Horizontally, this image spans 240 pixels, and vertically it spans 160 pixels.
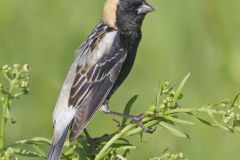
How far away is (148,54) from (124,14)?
829 millimetres

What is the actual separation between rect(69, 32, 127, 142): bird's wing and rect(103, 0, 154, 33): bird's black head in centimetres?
17

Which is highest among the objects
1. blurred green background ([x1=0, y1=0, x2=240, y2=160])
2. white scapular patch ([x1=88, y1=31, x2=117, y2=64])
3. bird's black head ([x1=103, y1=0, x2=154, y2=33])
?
bird's black head ([x1=103, y1=0, x2=154, y2=33])

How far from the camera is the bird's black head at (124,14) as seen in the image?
3900 millimetres

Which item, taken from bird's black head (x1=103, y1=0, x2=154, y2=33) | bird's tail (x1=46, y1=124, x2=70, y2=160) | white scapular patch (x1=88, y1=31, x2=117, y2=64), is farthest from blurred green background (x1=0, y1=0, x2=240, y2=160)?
bird's tail (x1=46, y1=124, x2=70, y2=160)

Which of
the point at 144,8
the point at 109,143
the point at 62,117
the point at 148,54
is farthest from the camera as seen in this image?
the point at 148,54

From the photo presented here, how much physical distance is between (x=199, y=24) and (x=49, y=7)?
922mm

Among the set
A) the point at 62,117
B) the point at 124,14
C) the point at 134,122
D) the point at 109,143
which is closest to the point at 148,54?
the point at 124,14

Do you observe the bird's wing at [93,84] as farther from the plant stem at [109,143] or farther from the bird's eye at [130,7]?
the plant stem at [109,143]

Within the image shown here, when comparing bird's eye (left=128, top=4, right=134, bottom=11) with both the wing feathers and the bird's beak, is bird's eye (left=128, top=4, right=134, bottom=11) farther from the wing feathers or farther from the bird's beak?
the wing feathers

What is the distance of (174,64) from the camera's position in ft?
14.6

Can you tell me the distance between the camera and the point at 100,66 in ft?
12.1

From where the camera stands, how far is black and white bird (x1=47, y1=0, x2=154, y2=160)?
3295 mm

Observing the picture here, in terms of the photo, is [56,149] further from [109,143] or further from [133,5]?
[133,5]

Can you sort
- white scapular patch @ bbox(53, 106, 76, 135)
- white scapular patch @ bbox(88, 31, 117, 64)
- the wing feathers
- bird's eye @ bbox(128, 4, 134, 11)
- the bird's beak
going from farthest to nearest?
bird's eye @ bbox(128, 4, 134, 11), the bird's beak, white scapular patch @ bbox(88, 31, 117, 64), the wing feathers, white scapular patch @ bbox(53, 106, 76, 135)
